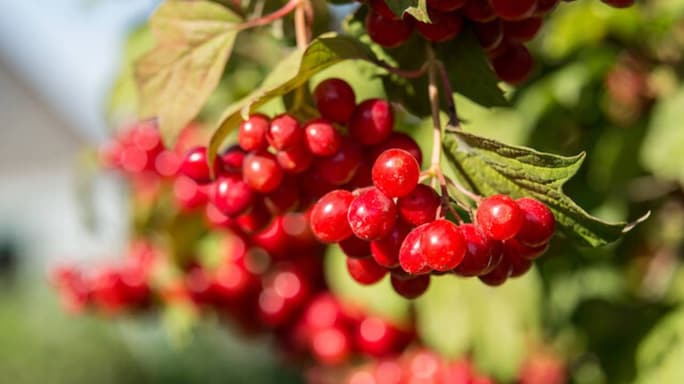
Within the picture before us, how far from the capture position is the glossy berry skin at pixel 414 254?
58 centimetres

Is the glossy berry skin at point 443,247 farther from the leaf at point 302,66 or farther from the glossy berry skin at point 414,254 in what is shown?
the leaf at point 302,66

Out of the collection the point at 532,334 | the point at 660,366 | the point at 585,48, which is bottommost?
the point at 532,334

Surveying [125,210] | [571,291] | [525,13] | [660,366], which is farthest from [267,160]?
[125,210]

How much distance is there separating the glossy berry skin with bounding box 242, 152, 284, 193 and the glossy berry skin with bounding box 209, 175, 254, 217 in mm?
13

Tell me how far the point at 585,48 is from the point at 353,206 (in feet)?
2.67

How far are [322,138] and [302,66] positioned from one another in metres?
0.06

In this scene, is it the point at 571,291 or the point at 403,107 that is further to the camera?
the point at 571,291

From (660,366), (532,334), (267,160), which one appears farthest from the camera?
(532,334)

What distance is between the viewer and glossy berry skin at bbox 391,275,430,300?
0.67 metres

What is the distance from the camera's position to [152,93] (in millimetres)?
787

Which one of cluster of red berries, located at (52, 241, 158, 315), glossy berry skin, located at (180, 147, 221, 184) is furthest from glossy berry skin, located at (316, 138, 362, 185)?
cluster of red berries, located at (52, 241, 158, 315)

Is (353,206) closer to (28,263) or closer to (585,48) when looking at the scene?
(585,48)

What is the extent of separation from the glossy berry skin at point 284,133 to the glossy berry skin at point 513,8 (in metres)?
0.17

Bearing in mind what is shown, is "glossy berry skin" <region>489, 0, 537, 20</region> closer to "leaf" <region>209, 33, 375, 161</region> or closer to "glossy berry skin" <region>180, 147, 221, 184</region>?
"leaf" <region>209, 33, 375, 161</region>
